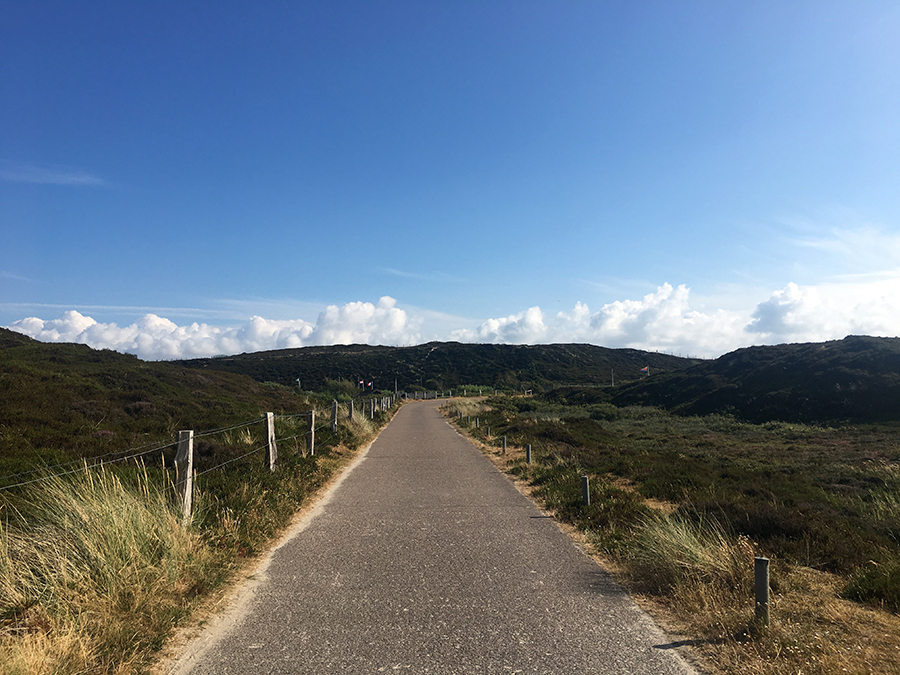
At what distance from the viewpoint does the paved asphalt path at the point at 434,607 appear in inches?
152

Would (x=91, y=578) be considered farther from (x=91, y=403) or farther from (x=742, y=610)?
(x=91, y=403)

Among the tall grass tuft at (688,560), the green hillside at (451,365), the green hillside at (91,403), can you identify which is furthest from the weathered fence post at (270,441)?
the green hillside at (451,365)

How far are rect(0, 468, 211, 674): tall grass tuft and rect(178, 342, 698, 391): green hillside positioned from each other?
76.8m

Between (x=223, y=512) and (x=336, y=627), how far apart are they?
3286mm

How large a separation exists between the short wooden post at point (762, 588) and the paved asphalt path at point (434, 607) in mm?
779

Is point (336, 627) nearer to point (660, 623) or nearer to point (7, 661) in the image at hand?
point (7, 661)

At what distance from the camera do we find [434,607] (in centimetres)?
488

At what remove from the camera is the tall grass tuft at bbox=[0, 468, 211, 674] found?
3539 millimetres

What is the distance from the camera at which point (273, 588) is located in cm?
536

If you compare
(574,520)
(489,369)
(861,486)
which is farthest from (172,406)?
(489,369)

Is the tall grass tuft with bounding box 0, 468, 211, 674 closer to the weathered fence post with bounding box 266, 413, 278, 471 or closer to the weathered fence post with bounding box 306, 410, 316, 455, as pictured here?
the weathered fence post with bounding box 266, 413, 278, 471

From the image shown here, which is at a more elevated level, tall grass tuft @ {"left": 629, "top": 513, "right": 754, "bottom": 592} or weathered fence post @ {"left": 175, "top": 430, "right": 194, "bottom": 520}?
weathered fence post @ {"left": 175, "top": 430, "right": 194, "bottom": 520}

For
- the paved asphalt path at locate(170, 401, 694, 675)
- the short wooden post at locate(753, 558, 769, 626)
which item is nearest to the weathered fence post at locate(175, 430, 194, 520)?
the paved asphalt path at locate(170, 401, 694, 675)

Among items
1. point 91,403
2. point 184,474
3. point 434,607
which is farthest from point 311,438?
point 91,403
